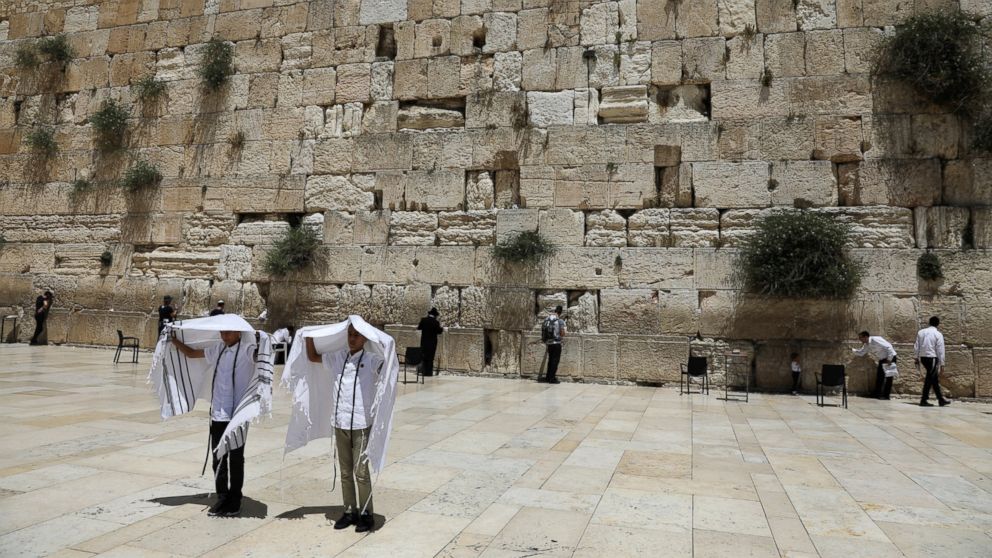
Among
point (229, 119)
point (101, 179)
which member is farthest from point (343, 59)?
point (101, 179)

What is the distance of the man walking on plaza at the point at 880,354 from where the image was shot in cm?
845

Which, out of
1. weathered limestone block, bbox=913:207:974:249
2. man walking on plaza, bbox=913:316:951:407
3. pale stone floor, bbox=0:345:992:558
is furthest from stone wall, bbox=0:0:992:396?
pale stone floor, bbox=0:345:992:558

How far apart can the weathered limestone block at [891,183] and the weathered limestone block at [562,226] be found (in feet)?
13.3

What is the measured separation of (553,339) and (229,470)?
6.52m

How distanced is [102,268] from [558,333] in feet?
31.2

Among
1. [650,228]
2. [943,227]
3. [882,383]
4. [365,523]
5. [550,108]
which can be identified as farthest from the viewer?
[550,108]

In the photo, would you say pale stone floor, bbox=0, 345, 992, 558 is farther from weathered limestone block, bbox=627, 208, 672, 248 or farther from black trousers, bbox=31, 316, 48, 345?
black trousers, bbox=31, 316, 48, 345

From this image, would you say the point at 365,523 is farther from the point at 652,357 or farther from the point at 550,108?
the point at 550,108

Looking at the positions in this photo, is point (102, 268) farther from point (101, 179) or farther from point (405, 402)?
point (405, 402)

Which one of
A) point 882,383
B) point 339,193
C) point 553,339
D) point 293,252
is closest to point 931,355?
point 882,383

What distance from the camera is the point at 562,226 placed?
404 inches

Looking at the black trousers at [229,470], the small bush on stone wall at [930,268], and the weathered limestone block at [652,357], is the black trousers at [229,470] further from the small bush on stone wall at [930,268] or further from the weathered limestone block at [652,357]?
the small bush on stone wall at [930,268]

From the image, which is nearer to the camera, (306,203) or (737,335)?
(737,335)

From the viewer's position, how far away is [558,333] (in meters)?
9.62
